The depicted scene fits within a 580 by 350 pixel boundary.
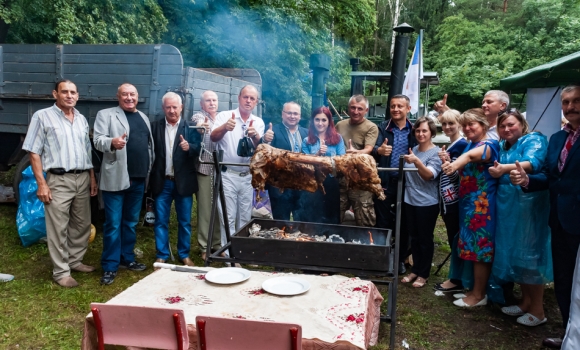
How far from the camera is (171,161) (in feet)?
15.9

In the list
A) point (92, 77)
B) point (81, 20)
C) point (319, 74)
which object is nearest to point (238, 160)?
point (92, 77)

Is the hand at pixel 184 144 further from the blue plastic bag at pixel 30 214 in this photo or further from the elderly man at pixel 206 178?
the blue plastic bag at pixel 30 214

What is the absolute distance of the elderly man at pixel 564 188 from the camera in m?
3.14

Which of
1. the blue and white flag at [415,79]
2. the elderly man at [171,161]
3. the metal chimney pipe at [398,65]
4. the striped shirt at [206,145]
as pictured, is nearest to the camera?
the elderly man at [171,161]

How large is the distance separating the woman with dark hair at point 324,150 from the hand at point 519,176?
1669 millimetres

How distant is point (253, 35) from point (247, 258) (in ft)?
34.3

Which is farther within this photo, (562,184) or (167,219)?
(167,219)

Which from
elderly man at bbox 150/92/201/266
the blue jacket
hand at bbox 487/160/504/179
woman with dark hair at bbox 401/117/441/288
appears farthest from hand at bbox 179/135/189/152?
the blue jacket

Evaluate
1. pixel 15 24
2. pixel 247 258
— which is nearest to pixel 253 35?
pixel 15 24

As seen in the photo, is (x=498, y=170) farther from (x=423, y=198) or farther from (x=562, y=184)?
(x=423, y=198)

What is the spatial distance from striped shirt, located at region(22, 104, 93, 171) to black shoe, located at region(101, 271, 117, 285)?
1193mm

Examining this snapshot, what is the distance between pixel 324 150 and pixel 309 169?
51cm

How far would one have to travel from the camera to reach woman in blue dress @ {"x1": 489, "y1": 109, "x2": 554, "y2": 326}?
3.71m

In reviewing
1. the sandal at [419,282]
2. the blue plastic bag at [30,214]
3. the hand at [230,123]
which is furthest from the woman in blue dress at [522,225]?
the blue plastic bag at [30,214]
